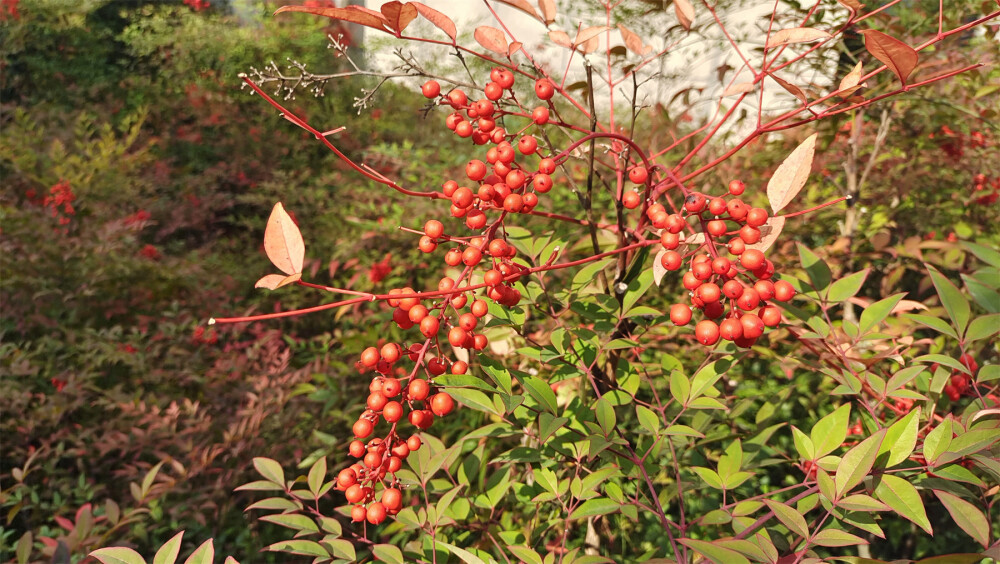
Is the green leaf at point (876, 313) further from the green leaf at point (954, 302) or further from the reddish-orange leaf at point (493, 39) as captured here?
the reddish-orange leaf at point (493, 39)

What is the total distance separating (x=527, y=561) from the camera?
0.58 meters

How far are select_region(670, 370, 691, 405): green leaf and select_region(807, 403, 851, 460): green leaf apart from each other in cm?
13

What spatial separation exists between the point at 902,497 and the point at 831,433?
0.38ft

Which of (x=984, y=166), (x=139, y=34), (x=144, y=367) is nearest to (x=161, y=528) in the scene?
(x=144, y=367)

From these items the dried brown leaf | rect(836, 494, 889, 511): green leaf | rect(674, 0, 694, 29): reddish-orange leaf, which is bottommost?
rect(836, 494, 889, 511): green leaf

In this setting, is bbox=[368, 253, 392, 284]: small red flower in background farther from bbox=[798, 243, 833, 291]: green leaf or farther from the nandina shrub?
bbox=[798, 243, 833, 291]: green leaf

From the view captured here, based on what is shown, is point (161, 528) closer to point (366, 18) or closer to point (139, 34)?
point (366, 18)

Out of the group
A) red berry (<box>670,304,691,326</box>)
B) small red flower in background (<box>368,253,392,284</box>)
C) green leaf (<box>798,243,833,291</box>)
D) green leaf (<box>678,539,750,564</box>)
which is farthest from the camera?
small red flower in background (<box>368,253,392,284</box>)

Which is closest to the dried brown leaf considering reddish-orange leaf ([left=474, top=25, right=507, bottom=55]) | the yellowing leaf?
the yellowing leaf

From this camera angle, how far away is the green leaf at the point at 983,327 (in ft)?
2.18

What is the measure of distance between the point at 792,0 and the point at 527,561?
1136 millimetres

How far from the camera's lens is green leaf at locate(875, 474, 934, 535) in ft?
1.50

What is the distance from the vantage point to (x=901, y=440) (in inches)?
19.9

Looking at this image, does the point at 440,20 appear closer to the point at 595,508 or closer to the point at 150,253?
the point at 595,508
